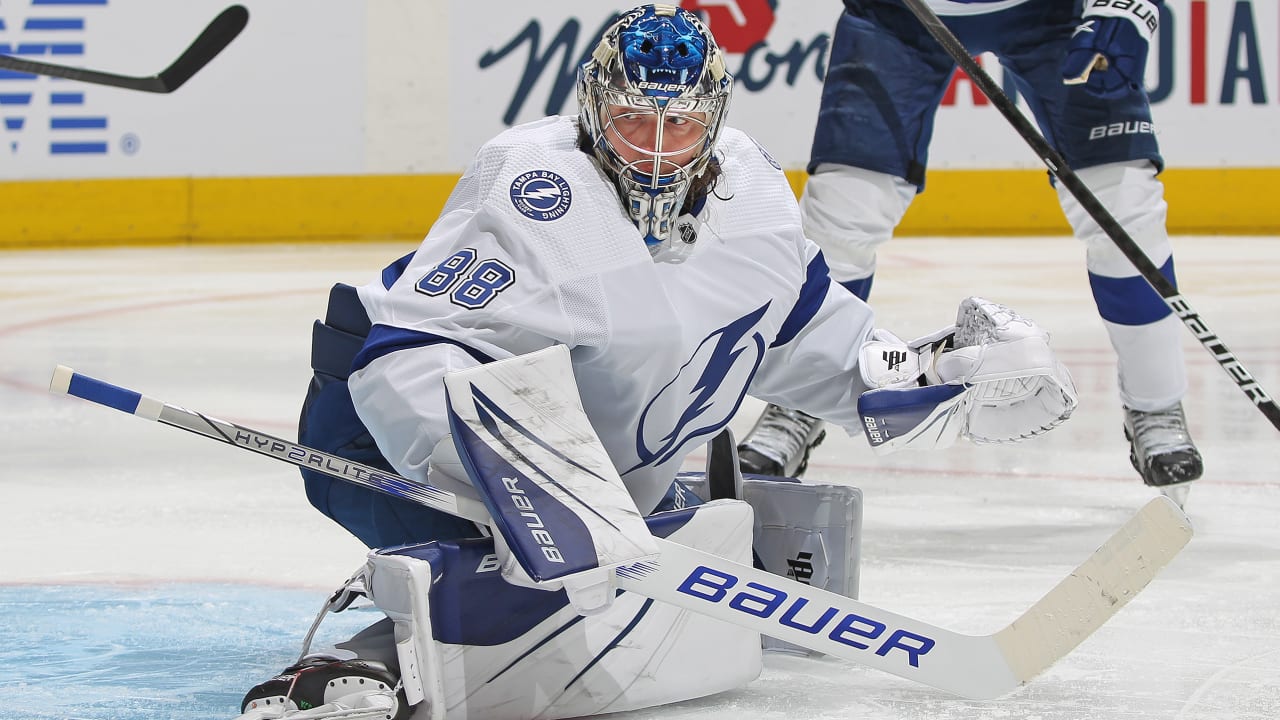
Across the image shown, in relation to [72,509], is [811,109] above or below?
below

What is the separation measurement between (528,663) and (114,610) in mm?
755

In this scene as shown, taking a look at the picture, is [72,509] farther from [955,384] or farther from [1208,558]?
[1208,558]

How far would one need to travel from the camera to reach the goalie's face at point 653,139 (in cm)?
188

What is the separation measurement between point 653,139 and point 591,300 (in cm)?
19

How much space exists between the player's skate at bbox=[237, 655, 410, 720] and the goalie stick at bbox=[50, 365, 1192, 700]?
18cm

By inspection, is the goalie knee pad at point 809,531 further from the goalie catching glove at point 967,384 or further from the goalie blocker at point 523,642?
the goalie blocker at point 523,642

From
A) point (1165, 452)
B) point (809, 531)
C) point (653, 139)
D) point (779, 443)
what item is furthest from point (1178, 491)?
point (653, 139)

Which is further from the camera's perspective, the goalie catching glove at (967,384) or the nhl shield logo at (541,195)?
the goalie catching glove at (967,384)

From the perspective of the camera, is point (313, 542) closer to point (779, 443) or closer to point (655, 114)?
point (779, 443)

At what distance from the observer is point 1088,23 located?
9.47 ft

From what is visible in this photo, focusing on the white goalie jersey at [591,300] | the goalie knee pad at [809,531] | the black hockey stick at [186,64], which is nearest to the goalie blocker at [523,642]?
the white goalie jersey at [591,300]

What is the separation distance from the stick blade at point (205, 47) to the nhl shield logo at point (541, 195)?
1.70 meters

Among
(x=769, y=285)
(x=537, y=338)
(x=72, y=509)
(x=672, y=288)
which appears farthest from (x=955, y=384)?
(x=72, y=509)

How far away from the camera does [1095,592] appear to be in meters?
1.91
